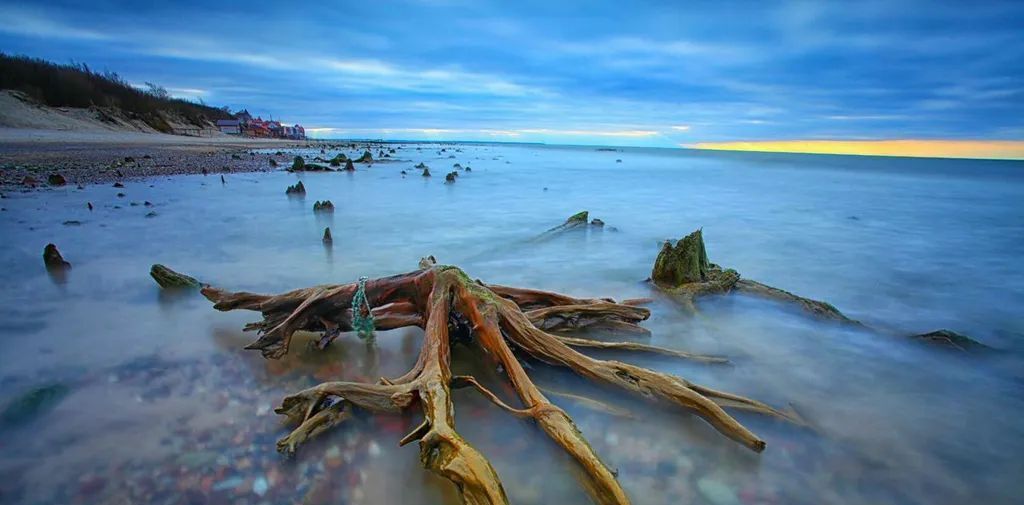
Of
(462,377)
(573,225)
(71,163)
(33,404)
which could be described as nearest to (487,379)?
Result: (462,377)

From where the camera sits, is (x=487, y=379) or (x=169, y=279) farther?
(x=169, y=279)

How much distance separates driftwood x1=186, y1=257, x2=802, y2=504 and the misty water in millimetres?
147

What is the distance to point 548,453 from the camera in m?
2.67

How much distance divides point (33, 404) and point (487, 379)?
2838 millimetres

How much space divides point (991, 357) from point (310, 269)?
730 cm

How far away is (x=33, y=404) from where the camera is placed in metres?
3.01

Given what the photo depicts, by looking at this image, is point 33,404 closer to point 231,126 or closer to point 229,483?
point 229,483

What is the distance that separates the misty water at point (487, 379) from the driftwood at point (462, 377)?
147 mm

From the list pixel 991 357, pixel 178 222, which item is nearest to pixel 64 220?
pixel 178 222

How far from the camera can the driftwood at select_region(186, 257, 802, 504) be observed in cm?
220

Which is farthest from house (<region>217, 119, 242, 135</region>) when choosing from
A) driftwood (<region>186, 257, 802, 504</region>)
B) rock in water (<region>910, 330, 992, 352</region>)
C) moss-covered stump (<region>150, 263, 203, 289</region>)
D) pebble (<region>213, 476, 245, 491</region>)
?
rock in water (<region>910, 330, 992, 352</region>)

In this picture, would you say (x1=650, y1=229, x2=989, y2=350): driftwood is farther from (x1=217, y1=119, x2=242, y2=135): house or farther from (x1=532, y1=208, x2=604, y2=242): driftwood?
(x1=217, y1=119, x2=242, y2=135): house

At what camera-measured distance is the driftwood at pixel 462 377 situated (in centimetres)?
220

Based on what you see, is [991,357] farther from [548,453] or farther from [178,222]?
[178,222]
